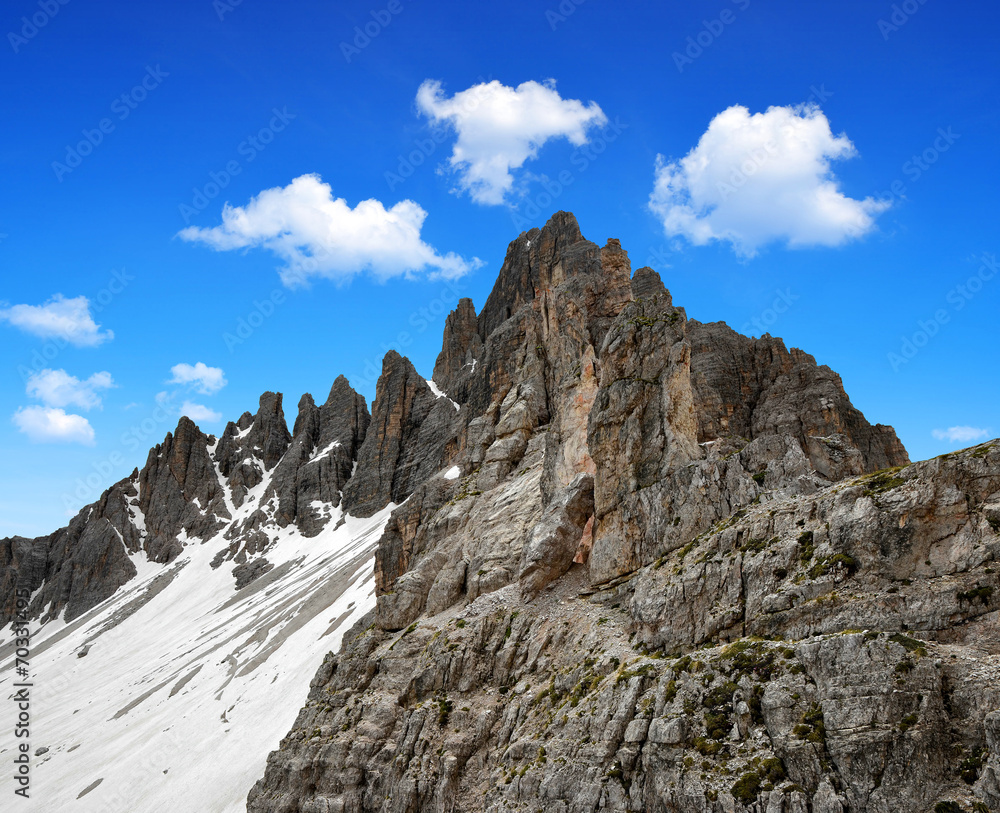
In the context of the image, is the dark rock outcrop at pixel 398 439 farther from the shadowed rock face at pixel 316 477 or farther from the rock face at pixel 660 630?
the rock face at pixel 660 630

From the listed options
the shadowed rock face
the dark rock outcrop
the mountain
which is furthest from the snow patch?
the mountain

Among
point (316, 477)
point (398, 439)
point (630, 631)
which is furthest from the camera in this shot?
point (316, 477)

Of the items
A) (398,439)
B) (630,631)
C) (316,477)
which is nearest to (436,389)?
(398,439)

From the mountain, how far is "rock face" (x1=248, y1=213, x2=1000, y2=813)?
14cm

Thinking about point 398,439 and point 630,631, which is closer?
point 630,631

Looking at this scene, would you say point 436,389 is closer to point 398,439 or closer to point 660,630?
point 398,439

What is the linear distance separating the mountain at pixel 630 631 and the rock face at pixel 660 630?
0.14 metres

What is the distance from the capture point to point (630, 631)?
39750 mm

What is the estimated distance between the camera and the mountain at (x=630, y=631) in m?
25.2

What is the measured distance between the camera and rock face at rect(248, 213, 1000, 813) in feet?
80.8

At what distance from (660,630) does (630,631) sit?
10.7 ft

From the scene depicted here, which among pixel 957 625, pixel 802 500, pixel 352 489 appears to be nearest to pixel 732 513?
pixel 802 500

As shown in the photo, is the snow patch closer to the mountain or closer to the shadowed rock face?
the shadowed rock face

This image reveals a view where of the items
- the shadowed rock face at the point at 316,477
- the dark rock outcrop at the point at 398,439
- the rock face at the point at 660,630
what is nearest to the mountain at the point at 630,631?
the rock face at the point at 660,630
